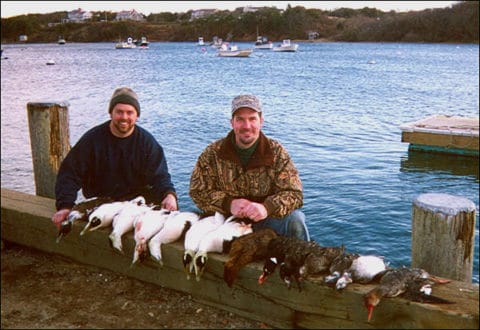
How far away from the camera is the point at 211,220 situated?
4.72 meters

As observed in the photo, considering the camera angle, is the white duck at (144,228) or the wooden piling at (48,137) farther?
the wooden piling at (48,137)

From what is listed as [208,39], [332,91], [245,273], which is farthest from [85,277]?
[208,39]

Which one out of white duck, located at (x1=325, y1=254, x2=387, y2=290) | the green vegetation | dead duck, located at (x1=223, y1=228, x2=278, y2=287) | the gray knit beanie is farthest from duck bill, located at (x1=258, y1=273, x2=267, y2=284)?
the green vegetation

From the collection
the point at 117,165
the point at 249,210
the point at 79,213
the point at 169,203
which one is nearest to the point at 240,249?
the point at 249,210

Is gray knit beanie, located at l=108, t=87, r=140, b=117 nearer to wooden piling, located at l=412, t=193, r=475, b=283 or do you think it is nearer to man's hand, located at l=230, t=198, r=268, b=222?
man's hand, located at l=230, t=198, r=268, b=222

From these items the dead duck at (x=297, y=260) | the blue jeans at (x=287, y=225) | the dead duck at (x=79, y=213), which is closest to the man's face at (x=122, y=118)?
the dead duck at (x=79, y=213)

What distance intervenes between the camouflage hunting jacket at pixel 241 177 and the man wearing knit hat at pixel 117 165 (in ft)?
1.56

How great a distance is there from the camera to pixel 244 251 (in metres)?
4.12

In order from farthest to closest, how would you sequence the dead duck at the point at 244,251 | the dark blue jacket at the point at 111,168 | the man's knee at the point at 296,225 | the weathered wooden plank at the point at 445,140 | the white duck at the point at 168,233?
the weathered wooden plank at the point at 445,140
the dark blue jacket at the point at 111,168
the man's knee at the point at 296,225
the white duck at the point at 168,233
the dead duck at the point at 244,251

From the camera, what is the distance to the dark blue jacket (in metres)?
5.18

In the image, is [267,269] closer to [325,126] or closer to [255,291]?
[255,291]

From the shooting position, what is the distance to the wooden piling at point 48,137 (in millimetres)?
6160

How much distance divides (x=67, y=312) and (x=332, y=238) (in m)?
9.09

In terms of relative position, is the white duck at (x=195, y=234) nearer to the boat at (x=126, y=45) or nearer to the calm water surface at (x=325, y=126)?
the calm water surface at (x=325, y=126)
